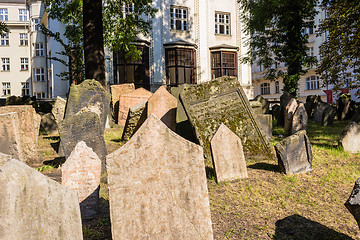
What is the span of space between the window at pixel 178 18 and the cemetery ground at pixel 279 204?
763 inches

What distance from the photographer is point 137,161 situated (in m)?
2.46

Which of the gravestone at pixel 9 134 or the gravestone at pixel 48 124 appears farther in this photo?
the gravestone at pixel 48 124

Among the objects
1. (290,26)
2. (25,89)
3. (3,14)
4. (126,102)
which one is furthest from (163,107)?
(3,14)

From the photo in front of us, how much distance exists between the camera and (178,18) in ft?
76.4

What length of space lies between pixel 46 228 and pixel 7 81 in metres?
41.8

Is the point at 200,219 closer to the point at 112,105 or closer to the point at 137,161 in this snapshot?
the point at 137,161

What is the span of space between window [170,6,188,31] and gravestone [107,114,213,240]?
71.9ft

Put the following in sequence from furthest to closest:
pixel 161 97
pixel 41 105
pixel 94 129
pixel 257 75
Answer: pixel 257 75 < pixel 41 105 < pixel 161 97 < pixel 94 129

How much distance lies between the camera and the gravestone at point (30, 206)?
5.79 feet

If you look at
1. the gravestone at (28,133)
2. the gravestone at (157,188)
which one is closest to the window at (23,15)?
the gravestone at (28,133)

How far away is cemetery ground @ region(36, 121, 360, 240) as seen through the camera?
10.8ft

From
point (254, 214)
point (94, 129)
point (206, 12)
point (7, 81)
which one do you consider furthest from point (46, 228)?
point (7, 81)

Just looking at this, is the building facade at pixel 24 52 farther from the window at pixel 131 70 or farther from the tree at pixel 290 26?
the tree at pixel 290 26

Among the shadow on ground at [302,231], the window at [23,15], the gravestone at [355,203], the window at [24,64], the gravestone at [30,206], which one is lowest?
the shadow on ground at [302,231]
